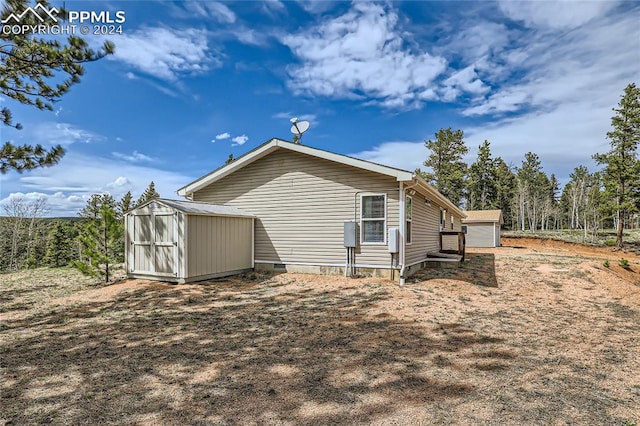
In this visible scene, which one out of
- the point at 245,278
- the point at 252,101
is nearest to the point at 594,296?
the point at 245,278

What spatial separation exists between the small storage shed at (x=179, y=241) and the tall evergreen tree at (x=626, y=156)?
90.1 ft

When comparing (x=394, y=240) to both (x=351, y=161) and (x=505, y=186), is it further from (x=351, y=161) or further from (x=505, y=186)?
(x=505, y=186)

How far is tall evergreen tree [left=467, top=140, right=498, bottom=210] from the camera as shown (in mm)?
41188

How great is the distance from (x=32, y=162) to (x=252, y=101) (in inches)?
311

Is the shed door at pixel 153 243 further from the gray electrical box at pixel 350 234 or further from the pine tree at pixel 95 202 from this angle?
the pine tree at pixel 95 202

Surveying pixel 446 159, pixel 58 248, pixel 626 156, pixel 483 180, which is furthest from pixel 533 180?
pixel 58 248

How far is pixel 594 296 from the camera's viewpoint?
8.77m

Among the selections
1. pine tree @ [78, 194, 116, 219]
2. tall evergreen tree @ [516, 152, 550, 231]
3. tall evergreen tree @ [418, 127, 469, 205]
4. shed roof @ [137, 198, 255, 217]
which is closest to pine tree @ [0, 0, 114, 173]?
shed roof @ [137, 198, 255, 217]

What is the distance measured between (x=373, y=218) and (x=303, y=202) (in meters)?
2.30

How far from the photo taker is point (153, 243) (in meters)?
9.11

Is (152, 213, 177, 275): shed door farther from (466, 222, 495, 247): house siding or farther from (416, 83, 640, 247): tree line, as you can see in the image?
(416, 83, 640, 247): tree line

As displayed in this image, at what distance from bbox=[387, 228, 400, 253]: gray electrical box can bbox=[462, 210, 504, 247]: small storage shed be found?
61.0 feet

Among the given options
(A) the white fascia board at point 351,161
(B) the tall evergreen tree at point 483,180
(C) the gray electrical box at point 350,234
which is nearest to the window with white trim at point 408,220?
(A) the white fascia board at point 351,161

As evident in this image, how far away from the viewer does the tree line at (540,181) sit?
23.9 meters
